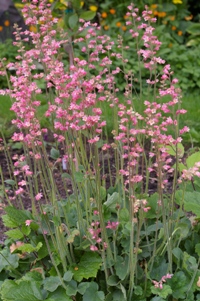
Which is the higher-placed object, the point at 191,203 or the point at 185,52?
the point at 191,203

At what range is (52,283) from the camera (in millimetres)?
1937

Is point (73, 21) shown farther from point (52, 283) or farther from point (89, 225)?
point (52, 283)

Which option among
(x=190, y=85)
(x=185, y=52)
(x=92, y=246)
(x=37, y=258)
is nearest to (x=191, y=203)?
(x=92, y=246)

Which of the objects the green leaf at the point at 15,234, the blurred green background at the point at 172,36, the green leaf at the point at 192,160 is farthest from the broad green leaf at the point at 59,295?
the blurred green background at the point at 172,36

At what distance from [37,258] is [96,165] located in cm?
56

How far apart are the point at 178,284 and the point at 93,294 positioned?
1.03ft

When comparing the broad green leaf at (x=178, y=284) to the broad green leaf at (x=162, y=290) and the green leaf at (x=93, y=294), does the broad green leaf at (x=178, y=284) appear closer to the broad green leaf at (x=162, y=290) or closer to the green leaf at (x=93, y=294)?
the broad green leaf at (x=162, y=290)

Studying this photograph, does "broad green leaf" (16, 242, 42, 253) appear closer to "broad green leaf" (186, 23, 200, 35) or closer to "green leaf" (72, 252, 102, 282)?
"green leaf" (72, 252, 102, 282)

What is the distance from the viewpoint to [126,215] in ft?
6.81

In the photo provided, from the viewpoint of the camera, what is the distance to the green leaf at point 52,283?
1913 mm

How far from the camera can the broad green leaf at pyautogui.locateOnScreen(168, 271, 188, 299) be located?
76.3 inches

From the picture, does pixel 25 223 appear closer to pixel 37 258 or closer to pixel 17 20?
pixel 37 258

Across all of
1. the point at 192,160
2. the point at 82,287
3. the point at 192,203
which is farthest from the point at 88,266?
the point at 192,160

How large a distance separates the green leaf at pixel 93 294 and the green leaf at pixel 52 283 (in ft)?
0.35
